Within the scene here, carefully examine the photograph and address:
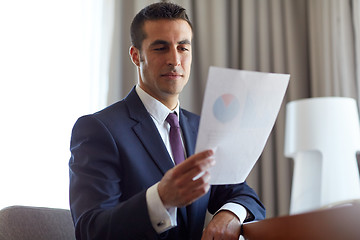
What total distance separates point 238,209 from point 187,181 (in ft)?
1.76

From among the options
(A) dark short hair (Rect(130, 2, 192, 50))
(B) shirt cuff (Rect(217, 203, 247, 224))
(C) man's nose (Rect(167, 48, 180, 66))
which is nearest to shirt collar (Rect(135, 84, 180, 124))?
(C) man's nose (Rect(167, 48, 180, 66))

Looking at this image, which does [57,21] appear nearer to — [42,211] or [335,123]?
[42,211]

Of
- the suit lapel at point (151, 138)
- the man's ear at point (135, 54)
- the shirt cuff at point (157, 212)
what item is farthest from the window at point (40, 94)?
the shirt cuff at point (157, 212)

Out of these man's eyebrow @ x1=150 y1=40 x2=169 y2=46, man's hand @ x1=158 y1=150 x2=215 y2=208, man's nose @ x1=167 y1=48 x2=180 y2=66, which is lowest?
man's hand @ x1=158 y1=150 x2=215 y2=208

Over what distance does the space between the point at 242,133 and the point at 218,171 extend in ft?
0.40

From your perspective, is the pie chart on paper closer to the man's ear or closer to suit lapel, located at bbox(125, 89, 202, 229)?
suit lapel, located at bbox(125, 89, 202, 229)

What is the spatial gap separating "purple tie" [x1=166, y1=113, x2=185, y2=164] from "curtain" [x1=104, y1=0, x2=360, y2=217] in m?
1.40

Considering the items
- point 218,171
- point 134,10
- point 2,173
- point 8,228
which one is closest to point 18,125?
point 2,173

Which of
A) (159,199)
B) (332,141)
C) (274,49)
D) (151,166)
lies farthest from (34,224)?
(274,49)

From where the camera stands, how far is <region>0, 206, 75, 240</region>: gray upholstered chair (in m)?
1.54

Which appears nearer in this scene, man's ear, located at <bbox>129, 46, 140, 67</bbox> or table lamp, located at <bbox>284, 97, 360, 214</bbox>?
man's ear, located at <bbox>129, 46, 140, 67</bbox>

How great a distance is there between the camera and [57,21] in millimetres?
3014

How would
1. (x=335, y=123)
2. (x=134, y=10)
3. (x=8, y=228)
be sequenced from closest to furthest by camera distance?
(x=8, y=228) < (x=335, y=123) < (x=134, y=10)

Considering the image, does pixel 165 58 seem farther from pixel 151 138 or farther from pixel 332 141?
pixel 332 141
